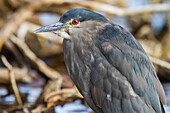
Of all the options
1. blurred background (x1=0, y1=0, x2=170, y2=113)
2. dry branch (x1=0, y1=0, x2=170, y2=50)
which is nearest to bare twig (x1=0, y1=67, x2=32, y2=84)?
blurred background (x1=0, y1=0, x2=170, y2=113)

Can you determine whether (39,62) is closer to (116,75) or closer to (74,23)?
(74,23)

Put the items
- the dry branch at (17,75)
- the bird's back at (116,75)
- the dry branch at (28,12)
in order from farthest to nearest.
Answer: the dry branch at (28,12)
the dry branch at (17,75)
the bird's back at (116,75)

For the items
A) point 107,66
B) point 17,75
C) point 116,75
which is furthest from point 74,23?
point 17,75

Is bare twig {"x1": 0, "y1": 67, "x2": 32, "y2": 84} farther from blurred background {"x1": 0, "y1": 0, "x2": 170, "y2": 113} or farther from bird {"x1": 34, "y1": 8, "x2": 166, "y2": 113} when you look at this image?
bird {"x1": 34, "y1": 8, "x2": 166, "y2": 113}

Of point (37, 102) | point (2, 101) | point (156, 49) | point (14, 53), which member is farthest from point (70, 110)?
point (156, 49)

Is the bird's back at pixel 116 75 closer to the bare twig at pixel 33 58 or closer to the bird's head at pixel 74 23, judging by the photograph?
the bird's head at pixel 74 23

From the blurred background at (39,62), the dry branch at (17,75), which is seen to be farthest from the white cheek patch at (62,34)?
the dry branch at (17,75)
